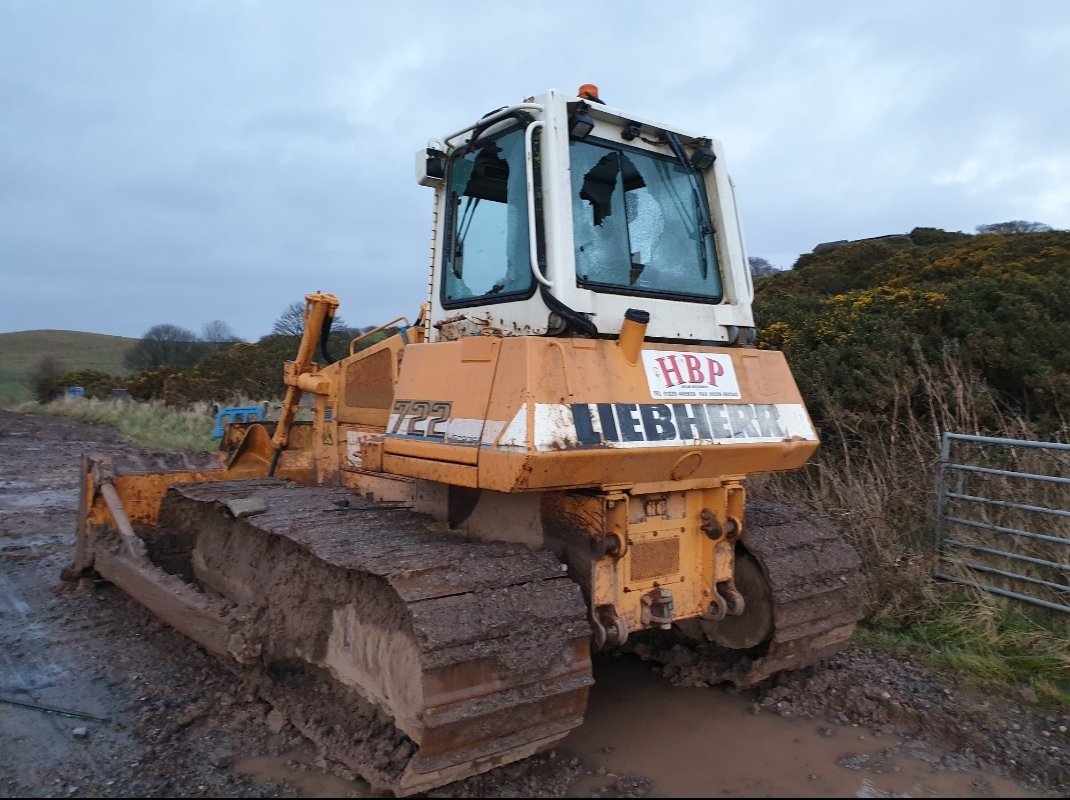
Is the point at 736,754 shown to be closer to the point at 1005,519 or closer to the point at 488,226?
the point at 488,226

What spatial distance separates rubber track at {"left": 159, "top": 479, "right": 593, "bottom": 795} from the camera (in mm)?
2832

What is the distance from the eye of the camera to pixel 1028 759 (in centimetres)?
361

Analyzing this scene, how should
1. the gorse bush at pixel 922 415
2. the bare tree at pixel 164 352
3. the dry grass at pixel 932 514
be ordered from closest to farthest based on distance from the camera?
the dry grass at pixel 932 514 → the gorse bush at pixel 922 415 → the bare tree at pixel 164 352

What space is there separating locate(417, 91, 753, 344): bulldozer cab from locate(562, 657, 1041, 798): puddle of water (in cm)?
180

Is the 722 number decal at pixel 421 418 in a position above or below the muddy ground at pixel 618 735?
above

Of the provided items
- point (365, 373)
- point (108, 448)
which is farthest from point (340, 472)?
point (108, 448)

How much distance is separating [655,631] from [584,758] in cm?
131

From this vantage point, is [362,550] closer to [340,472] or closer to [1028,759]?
[340,472]

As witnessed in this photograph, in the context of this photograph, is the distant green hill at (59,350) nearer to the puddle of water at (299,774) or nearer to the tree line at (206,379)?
the tree line at (206,379)

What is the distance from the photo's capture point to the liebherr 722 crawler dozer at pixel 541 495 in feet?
9.84

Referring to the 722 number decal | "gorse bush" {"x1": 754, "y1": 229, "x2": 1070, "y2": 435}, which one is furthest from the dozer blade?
"gorse bush" {"x1": 754, "y1": 229, "x2": 1070, "y2": 435}

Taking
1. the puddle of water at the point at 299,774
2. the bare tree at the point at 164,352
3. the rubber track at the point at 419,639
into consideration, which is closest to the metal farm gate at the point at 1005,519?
the rubber track at the point at 419,639

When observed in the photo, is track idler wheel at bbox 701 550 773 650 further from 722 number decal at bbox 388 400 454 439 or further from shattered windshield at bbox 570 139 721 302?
722 number decal at bbox 388 400 454 439

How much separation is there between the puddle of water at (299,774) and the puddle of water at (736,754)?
2.97 feet
